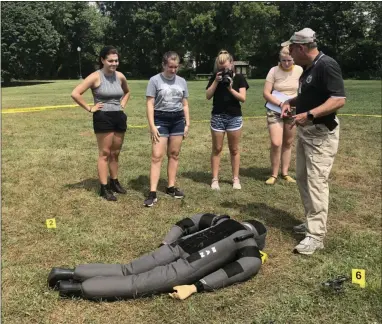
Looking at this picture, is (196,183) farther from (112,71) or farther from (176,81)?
(112,71)

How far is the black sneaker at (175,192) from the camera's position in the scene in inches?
223

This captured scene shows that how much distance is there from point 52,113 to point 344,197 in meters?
11.1

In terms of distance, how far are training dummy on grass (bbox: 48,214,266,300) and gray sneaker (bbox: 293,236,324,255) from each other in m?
0.64

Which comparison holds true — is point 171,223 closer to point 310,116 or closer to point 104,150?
point 104,150

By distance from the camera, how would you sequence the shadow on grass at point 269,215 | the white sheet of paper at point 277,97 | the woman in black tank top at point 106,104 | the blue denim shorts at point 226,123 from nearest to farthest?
the shadow on grass at point 269,215, the woman in black tank top at point 106,104, the blue denim shorts at point 226,123, the white sheet of paper at point 277,97

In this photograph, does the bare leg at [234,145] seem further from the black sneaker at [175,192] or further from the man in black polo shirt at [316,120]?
the man in black polo shirt at [316,120]

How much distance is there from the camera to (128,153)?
27.1 ft

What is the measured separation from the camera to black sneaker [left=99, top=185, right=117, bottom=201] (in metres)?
5.49

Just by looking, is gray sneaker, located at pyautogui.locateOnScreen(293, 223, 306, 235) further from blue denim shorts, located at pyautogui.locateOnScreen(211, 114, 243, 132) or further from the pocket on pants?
blue denim shorts, located at pyautogui.locateOnScreen(211, 114, 243, 132)

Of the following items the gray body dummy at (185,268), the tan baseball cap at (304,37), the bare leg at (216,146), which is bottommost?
the gray body dummy at (185,268)

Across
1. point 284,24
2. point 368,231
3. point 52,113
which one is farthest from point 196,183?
point 284,24

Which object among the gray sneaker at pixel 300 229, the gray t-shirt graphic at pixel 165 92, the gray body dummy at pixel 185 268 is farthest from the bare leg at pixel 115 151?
the gray sneaker at pixel 300 229

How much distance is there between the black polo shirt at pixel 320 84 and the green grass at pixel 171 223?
1466 millimetres

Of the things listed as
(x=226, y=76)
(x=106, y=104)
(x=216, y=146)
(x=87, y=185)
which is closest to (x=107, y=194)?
(x=87, y=185)
